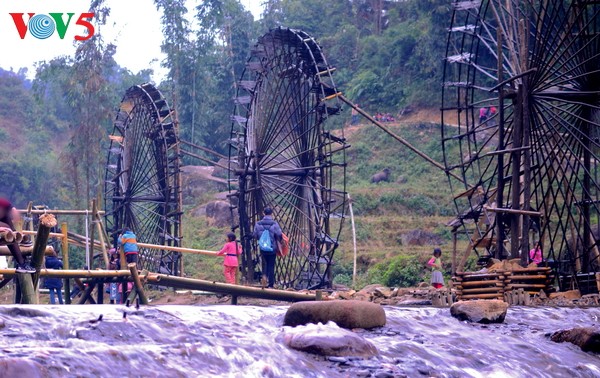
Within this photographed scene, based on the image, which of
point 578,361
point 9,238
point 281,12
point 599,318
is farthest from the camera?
point 281,12

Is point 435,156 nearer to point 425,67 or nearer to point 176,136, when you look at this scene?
point 425,67

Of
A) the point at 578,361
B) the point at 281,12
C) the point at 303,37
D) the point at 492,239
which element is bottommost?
the point at 578,361

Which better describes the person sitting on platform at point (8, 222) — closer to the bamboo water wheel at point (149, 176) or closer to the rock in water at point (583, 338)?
the rock in water at point (583, 338)

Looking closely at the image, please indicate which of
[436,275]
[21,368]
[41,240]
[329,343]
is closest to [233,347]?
[329,343]

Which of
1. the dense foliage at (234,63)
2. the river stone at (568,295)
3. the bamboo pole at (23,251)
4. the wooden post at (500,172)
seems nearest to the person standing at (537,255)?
the wooden post at (500,172)

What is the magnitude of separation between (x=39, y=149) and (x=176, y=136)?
33.1 m

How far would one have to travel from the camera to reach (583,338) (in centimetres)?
1133

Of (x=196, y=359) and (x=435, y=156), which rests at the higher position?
(x=435, y=156)

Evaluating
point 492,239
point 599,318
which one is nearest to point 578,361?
point 599,318

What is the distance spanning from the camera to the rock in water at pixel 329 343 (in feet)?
30.9

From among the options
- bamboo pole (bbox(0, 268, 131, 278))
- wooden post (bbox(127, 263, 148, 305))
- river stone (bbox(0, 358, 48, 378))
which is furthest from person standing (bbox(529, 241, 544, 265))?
river stone (bbox(0, 358, 48, 378))

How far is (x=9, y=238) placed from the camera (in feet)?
32.3

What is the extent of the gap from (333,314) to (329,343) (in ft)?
4.53

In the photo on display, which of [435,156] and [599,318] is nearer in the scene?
[599,318]
